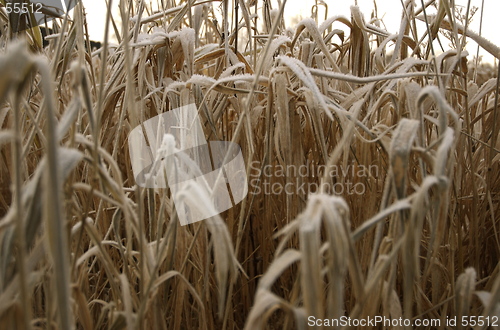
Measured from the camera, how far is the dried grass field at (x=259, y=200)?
0.28 m

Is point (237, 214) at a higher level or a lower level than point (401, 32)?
lower

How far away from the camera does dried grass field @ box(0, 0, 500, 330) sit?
278mm

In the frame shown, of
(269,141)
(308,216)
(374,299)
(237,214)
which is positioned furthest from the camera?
(237,214)

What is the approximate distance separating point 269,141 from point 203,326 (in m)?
0.20

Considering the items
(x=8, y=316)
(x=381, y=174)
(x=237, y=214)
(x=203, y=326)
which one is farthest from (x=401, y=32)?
(x=8, y=316)

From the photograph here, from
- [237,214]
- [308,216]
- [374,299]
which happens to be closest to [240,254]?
[237,214]

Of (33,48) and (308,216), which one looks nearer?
(308,216)

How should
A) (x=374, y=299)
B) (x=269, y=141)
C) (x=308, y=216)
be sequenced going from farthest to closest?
(x=269, y=141) < (x=374, y=299) < (x=308, y=216)

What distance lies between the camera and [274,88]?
55cm

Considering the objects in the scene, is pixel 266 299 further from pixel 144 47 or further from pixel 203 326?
pixel 144 47

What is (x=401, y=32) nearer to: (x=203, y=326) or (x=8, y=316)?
(x=203, y=326)

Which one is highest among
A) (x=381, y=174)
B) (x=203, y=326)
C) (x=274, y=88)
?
(x=274, y=88)

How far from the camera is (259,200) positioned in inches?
24.2

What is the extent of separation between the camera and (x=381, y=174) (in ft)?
1.90
